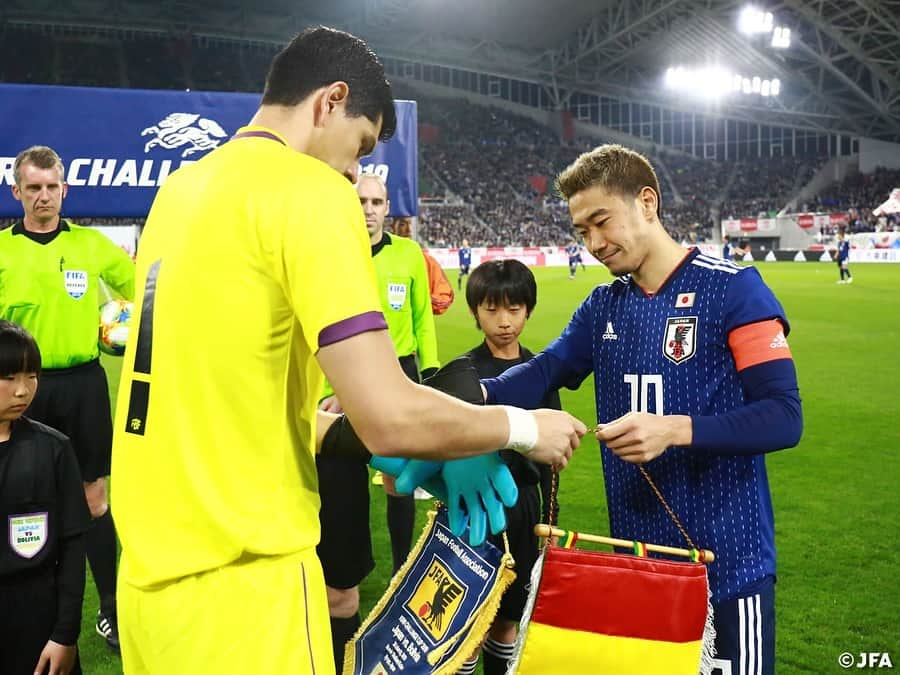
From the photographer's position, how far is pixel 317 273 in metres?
1.47

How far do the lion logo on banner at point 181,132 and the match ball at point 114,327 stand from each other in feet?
3.20

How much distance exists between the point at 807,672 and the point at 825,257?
4108cm

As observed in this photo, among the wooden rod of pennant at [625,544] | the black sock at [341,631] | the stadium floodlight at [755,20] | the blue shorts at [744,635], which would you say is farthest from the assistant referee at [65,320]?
the stadium floodlight at [755,20]

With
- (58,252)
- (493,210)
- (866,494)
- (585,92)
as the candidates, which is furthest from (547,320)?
(585,92)

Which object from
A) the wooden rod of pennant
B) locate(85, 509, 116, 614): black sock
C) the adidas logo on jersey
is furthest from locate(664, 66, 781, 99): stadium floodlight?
the wooden rod of pennant

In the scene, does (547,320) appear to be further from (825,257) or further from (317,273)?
(825,257)

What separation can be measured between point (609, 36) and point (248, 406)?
156 feet

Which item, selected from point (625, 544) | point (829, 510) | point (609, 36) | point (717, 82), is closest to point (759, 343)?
point (625, 544)

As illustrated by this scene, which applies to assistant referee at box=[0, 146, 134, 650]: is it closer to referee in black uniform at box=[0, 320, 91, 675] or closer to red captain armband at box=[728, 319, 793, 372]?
referee in black uniform at box=[0, 320, 91, 675]

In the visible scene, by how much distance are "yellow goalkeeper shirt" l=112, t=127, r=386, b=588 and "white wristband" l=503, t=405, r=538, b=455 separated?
386mm

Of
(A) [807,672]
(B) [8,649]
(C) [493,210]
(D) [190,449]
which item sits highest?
(C) [493,210]

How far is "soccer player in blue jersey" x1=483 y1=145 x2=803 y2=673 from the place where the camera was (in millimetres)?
2158

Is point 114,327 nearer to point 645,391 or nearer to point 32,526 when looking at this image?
point 32,526

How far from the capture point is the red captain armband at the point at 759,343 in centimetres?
223
